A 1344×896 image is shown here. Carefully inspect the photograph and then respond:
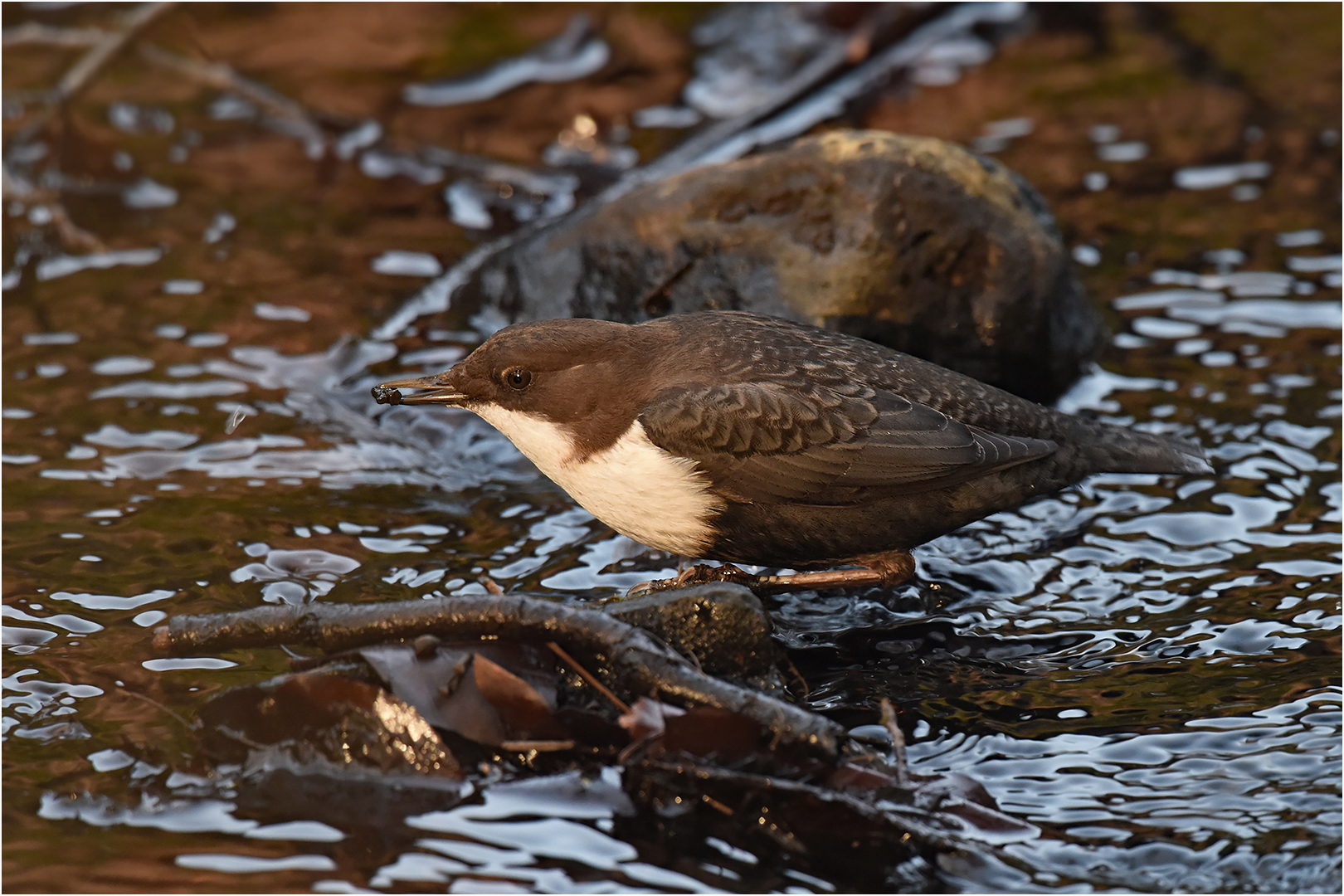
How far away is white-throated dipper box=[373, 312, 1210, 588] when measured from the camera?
404 cm

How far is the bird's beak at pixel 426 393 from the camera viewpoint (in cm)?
419

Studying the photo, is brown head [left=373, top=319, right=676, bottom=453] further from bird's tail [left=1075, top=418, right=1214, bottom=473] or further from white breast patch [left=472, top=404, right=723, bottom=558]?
bird's tail [left=1075, top=418, right=1214, bottom=473]

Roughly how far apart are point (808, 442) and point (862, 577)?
0.55 meters

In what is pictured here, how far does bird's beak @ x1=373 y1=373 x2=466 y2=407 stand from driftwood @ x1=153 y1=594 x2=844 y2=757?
2.69 ft

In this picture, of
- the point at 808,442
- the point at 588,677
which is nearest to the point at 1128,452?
the point at 808,442

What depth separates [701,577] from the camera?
14.4 ft

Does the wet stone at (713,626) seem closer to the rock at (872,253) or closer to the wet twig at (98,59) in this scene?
the rock at (872,253)

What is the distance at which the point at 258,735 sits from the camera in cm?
346

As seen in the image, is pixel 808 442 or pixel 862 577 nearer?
pixel 808 442

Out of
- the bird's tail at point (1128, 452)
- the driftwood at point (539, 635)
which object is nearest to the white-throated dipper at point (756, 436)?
the bird's tail at point (1128, 452)

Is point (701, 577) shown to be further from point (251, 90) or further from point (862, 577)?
point (251, 90)

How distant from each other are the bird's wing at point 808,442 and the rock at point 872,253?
1407mm

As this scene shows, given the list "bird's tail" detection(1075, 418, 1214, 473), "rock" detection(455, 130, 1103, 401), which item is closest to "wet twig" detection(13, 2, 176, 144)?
"rock" detection(455, 130, 1103, 401)

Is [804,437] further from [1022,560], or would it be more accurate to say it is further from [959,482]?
[1022,560]
